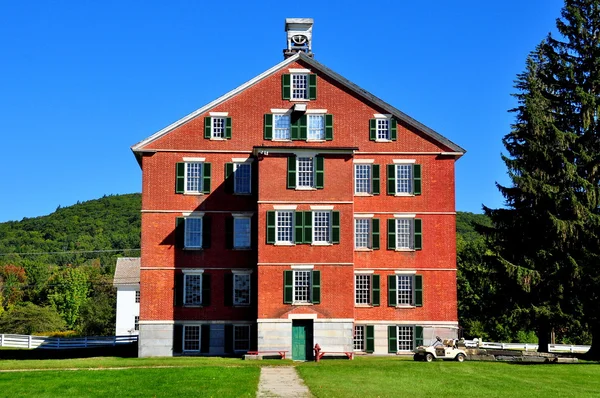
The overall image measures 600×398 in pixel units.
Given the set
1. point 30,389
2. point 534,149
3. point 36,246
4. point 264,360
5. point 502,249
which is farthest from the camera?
point 36,246

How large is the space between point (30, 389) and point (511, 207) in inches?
1203

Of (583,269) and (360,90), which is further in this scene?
(360,90)

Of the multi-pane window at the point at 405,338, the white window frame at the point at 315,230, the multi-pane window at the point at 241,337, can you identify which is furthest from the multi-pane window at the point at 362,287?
the multi-pane window at the point at 241,337

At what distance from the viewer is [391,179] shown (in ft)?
Result: 148

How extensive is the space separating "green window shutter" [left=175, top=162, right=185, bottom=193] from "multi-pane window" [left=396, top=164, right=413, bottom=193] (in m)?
12.3

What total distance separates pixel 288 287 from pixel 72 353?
1668 cm

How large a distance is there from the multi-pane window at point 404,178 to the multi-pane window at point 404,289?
197 inches

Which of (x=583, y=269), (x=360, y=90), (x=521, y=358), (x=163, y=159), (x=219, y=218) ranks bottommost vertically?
(x=521, y=358)

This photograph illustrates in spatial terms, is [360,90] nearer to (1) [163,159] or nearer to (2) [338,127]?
(2) [338,127]

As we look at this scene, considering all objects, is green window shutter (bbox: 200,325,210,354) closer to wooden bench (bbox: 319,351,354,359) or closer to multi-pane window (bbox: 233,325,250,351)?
multi-pane window (bbox: 233,325,250,351)

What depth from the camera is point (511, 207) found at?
1859 inches

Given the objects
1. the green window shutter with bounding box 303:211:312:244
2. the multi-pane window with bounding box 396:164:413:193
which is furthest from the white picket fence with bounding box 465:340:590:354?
the green window shutter with bounding box 303:211:312:244

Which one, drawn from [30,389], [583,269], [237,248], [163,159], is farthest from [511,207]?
[30,389]

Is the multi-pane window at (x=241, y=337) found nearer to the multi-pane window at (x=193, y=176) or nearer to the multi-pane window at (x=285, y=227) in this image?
the multi-pane window at (x=285, y=227)
